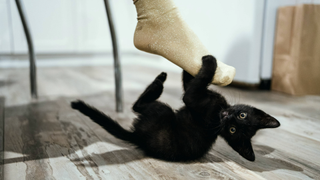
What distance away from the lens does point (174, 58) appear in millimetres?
813

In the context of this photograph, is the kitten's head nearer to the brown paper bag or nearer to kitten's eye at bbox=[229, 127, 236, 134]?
kitten's eye at bbox=[229, 127, 236, 134]

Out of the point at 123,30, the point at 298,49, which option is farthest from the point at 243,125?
the point at 123,30

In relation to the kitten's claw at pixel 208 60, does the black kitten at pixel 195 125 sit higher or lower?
lower

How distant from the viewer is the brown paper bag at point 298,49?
1.61 m

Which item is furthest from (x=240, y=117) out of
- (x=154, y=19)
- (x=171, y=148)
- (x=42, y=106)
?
(x=42, y=106)

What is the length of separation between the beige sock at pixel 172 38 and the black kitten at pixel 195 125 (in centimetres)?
4

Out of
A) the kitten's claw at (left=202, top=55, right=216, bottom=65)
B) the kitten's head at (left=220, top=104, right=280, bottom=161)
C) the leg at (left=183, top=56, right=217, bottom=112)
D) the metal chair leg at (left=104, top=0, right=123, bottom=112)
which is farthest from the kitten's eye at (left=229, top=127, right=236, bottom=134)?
the metal chair leg at (left=104, top=0, right=123, bottom=112)

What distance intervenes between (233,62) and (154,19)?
1.32m

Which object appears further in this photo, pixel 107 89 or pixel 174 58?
pixel 107 89

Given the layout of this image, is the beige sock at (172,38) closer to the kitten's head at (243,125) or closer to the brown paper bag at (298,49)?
the kitten's head at (243,125)

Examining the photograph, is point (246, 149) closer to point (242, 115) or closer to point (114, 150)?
point (242, 115)

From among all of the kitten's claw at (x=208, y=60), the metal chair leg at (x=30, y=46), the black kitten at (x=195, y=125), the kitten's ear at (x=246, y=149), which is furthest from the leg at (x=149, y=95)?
the metal chair leg at (x=30, y=46)

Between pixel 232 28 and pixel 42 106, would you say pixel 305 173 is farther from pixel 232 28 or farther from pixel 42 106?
pixel 232 28

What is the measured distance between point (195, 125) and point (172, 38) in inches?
11.0
